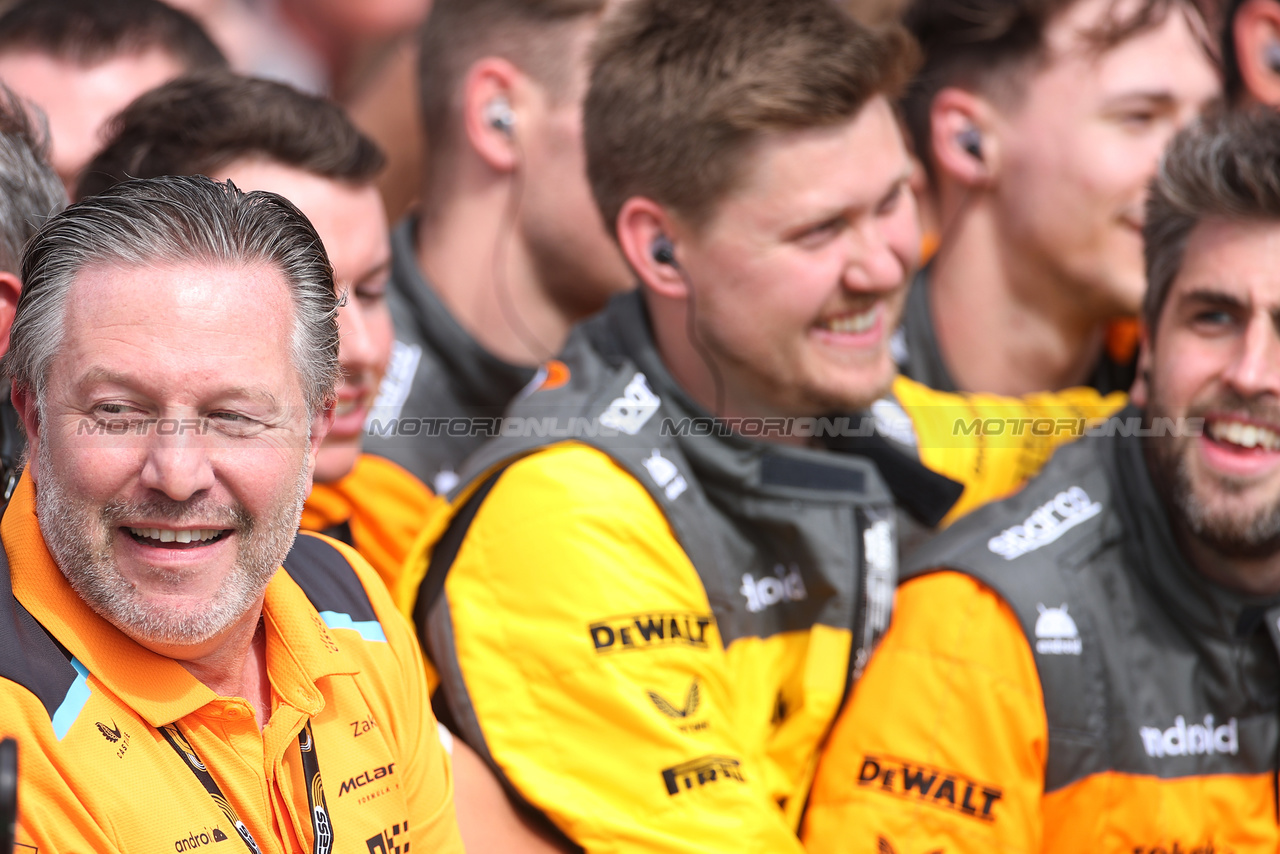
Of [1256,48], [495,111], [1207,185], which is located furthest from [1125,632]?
[1256,48]

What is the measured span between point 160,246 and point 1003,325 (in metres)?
2.89

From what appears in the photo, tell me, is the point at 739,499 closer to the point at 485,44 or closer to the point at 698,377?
the point at 698,377

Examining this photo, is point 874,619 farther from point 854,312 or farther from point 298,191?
point 298,191

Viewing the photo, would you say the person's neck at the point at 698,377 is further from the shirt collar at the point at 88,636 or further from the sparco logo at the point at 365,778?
the shirt collar at the point at 88,636

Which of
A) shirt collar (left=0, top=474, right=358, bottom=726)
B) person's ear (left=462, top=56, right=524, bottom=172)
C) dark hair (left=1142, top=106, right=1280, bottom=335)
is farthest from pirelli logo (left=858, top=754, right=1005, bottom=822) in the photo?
person's ear (left=462, top=56, right=524, bottom=172)

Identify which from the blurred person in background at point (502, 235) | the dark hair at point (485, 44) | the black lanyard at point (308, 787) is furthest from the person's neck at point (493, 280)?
the black lanyard at point (308, 787)

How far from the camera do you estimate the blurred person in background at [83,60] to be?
10.3 feet

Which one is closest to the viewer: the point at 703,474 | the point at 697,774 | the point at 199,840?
the point at 199,840

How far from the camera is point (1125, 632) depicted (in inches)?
107

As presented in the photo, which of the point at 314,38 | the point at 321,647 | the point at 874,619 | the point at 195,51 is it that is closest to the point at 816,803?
the point at 874,619

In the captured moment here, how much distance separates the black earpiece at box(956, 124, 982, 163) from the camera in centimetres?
404

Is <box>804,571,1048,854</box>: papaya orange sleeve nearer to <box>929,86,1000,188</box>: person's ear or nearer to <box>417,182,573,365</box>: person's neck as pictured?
<box>417,182,573,365</box>: person's neck

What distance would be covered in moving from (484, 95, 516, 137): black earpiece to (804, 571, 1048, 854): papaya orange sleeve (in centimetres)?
190

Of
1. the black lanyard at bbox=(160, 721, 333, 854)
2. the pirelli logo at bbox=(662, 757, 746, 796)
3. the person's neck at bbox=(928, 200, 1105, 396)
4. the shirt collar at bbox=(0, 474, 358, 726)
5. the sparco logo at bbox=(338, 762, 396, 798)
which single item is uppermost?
the shirt collar at bbox=(0, 474, 358, 726)
